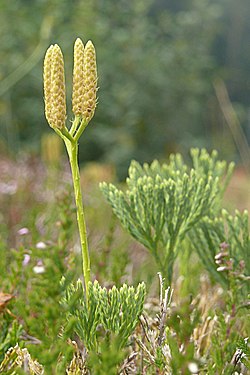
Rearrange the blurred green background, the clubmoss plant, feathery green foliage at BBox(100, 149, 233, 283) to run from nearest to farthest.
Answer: the clubmoss plant → feathery green foliage at BBox(100, 149, 233, 283) → the blurred green background

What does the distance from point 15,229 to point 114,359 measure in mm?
1334

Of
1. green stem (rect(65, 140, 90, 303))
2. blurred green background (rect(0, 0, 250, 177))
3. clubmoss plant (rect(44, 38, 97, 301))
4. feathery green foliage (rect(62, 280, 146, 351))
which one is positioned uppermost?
blurred green background (rect(0, 0, 250, 177))

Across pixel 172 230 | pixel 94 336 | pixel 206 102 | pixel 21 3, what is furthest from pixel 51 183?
pixel 206 102

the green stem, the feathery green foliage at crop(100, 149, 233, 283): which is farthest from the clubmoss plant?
the feathery green foliage at crop(100, 149, 233, 283)

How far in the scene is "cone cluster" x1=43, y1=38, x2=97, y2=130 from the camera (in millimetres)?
769

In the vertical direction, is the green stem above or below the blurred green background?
below

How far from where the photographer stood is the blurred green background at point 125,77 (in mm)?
5977

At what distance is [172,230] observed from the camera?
103cm

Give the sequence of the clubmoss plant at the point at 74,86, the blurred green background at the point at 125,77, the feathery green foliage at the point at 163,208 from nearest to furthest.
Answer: the clubmoss plant at the point at 74,86 < the feathery green foliage at the point at 163,208 < the blurred green background at the point at 125,77

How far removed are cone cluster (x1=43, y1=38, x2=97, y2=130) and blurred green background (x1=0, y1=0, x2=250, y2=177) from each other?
442 centimetres

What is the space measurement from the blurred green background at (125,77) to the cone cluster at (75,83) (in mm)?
4419

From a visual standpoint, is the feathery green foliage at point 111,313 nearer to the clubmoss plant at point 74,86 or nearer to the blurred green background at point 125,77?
the clubmoss plant at point 74,86

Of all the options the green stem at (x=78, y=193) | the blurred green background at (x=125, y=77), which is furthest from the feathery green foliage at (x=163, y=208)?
the blurred green background at (x=125, y=77)

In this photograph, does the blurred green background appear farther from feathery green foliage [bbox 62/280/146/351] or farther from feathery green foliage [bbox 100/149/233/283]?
feathery green foliage [bbox 62/280/146/351]
